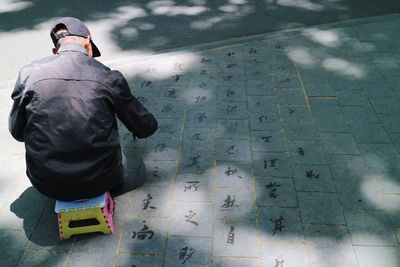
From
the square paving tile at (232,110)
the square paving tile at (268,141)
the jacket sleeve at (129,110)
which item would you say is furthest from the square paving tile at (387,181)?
the jacket sleeve at (129,110)

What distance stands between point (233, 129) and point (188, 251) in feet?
5.60

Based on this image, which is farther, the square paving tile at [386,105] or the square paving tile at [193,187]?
the square paving tile at [386,105]

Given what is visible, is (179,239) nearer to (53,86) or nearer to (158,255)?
(158,255)

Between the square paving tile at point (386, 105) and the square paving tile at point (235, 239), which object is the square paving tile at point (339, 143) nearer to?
the square paving tile at point (386, 105)

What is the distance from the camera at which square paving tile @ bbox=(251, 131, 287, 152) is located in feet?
13.5

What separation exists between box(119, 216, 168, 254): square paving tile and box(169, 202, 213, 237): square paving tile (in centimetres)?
10

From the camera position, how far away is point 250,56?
574cm

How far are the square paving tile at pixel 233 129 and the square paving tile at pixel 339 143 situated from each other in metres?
0.88

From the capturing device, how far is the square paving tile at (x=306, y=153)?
396 cm

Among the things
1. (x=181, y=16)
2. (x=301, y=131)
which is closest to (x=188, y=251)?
(x=301, y=131)

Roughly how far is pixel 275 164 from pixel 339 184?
0.66 m

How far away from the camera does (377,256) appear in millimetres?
3082

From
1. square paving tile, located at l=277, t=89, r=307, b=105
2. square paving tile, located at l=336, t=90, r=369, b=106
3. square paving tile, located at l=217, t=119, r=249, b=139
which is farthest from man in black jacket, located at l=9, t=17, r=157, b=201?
square paving tile, located at l=336, t=90, r=369, b=106

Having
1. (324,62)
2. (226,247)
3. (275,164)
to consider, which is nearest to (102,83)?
(226,247)
